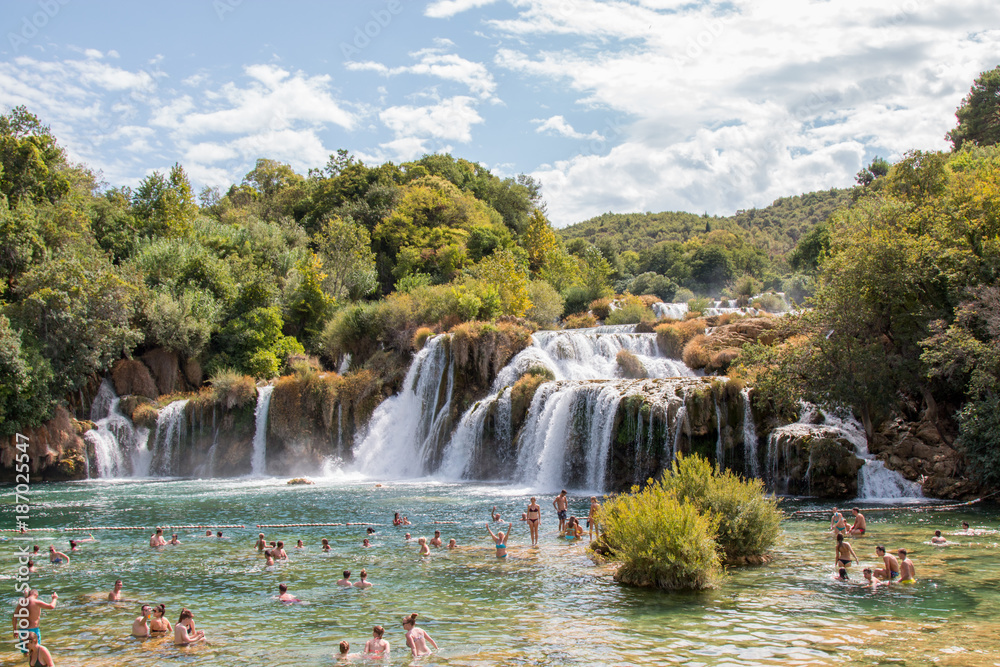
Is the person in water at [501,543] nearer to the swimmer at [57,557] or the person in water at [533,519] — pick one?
the person in water at [533,519]

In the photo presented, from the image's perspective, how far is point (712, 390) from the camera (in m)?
23.6

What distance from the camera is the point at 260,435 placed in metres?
35.5

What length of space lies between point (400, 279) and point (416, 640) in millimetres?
40547

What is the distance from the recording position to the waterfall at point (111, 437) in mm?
33906

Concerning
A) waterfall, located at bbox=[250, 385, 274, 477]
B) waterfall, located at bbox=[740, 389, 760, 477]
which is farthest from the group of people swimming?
waterfall, located at bbox=[250, 385, 274, 477]

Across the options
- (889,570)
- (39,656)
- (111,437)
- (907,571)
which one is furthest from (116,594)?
(111,437)

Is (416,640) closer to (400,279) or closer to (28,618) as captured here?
(28,618)

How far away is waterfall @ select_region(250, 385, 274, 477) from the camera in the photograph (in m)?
35.4

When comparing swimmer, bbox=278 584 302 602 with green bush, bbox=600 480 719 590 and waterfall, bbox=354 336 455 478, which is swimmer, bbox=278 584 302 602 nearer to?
green bush, bbox=600 480 719 590

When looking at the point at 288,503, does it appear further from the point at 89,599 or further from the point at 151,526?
the point at 89,599

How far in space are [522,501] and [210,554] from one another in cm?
953

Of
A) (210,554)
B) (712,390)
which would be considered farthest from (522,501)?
(210,554)

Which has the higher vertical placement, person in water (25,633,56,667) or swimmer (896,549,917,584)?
swimmer (896,549,917,584)

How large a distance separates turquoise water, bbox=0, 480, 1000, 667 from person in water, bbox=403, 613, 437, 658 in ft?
0.60
